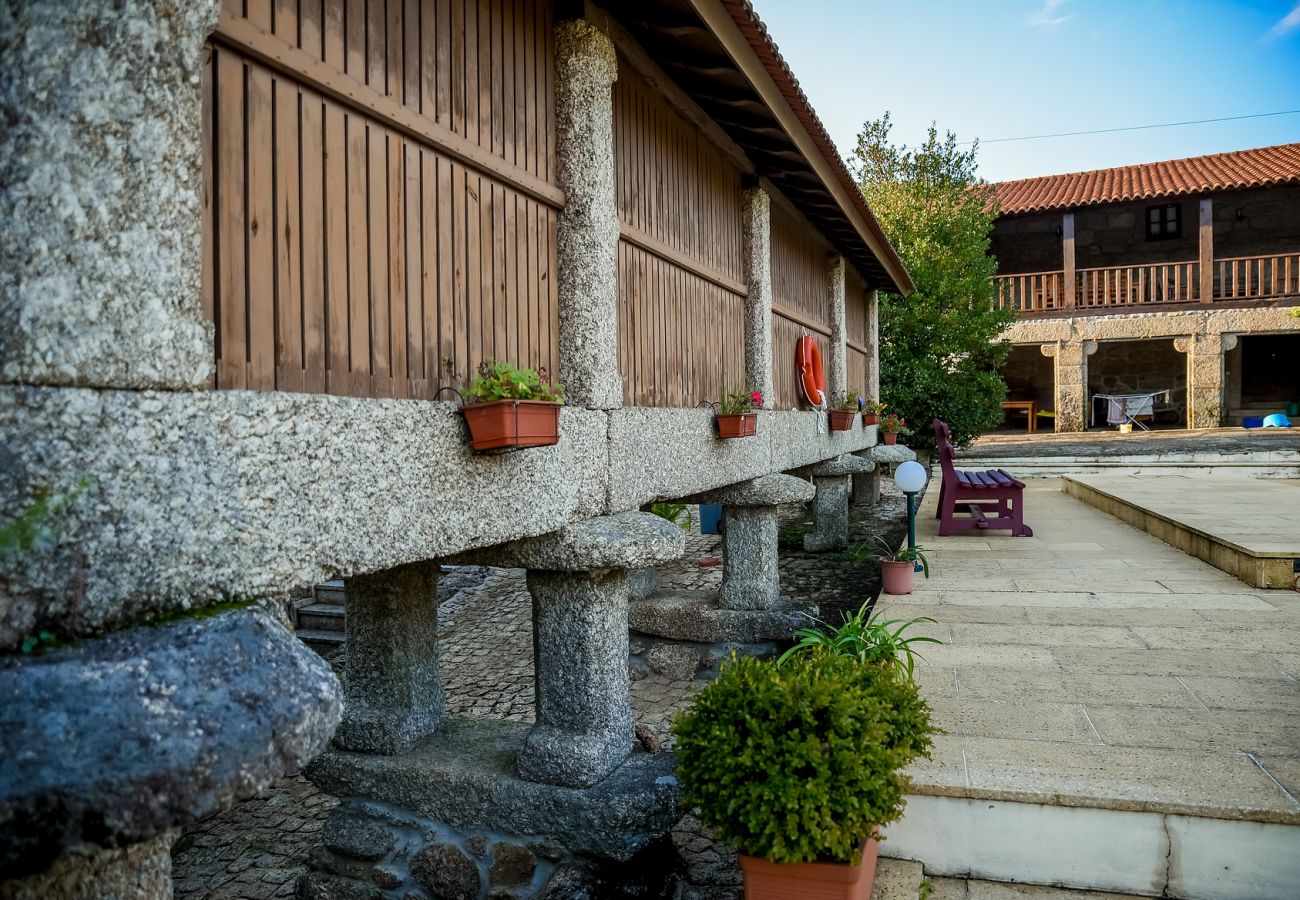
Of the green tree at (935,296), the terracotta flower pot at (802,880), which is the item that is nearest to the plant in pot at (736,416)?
the terracotta flower pot at (802,880)

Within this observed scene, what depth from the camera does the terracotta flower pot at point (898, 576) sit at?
5.69 meters

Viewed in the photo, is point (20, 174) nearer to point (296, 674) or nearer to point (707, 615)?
point (296, 674)

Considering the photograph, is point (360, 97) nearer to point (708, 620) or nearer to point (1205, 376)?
point (708, 620)

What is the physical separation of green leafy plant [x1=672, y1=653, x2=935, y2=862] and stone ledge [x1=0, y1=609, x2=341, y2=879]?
46.9 inches

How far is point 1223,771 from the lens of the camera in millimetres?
2881

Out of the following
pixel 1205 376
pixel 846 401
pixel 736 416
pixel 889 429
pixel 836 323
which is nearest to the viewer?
pixel 736 416

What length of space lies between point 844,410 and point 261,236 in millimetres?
6640

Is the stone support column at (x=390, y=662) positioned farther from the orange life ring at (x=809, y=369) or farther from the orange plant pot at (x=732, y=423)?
the orange life ring at (x=809, y=369)

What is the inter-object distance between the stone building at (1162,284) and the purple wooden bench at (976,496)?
30.5ft

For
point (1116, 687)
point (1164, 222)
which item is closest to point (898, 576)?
point (1116, 687)

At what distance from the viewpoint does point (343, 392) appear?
2.23 m

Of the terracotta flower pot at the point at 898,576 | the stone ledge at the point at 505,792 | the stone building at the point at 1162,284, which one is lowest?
the stone ledge at the point at 505,792

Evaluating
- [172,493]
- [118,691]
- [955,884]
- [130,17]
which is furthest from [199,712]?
[955,884]

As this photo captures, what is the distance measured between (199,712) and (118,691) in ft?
0.41
